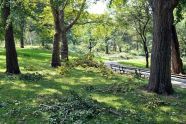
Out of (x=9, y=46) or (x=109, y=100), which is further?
(x=9, y=46)

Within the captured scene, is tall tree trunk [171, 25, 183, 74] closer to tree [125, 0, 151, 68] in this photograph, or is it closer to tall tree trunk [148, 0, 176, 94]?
tall tree trunk [148, 0, 176, 94]

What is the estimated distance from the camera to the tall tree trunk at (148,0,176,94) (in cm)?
1872

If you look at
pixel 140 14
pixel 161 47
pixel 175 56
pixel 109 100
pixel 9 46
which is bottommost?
pixel 109 100

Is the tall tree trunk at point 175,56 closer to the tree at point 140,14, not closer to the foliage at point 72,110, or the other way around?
the tree at point 140,14

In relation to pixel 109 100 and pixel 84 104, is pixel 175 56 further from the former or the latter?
pixel 84 104

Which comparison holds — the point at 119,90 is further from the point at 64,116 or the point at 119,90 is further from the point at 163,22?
the point at 64,116

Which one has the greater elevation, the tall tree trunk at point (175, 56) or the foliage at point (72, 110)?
the tall tree trunk at point (175, 56)

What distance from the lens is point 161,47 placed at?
19.0 m

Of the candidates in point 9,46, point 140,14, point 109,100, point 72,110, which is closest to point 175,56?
point 9,46

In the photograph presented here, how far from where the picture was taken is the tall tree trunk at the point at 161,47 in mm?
18719

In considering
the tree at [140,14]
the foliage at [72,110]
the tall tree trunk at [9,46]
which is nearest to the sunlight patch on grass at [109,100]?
the foliage at [72,110]

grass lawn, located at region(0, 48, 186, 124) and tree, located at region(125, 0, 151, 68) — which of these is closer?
grass lawn, located at region(0, 48, 186, 124)

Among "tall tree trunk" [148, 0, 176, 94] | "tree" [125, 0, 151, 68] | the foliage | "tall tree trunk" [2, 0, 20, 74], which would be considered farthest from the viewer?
"tree" [125, 0, 151, 68]

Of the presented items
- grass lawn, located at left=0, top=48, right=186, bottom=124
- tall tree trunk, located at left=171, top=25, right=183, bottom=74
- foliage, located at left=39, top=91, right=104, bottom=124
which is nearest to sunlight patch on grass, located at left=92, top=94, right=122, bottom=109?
grass lawn, located at left=0, top=48, right=186, bottom=124
